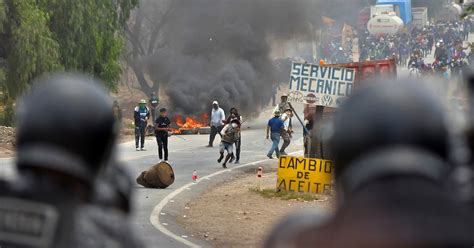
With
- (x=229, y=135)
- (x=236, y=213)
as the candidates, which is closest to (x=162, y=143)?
(x=229, y=135)

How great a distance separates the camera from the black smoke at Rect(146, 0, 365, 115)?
1730 inches

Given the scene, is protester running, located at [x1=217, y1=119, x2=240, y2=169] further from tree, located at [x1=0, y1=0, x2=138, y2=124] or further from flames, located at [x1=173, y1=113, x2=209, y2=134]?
flames, located at [x1=173, y1=113, x2=209, y2=134]

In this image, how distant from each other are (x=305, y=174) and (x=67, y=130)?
14.8 metres

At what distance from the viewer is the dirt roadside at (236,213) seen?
14.5 m

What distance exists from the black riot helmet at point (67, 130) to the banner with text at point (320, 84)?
1634 centimetres

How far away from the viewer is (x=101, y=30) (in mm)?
34531

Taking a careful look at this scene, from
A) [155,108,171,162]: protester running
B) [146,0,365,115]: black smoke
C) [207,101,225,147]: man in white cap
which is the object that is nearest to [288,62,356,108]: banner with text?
[155,108,171,162]: protester running

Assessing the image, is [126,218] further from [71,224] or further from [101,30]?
[101,30]

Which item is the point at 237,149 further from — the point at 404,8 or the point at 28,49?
the point at 404,8

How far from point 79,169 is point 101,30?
1257 inches

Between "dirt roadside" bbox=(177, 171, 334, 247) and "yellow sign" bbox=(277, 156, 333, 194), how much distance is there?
0.23 m

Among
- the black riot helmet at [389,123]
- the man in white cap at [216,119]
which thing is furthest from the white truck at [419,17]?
the black riot helmet at [389,123]

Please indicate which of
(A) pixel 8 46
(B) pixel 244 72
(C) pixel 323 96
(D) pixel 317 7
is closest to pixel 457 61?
(D) pixel 317 7

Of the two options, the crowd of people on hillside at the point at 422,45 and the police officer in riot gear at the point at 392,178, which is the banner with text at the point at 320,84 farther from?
the crowd of people on hillside at the point at 422,45
